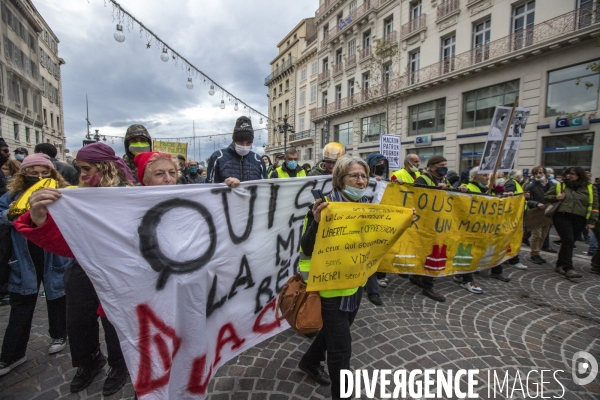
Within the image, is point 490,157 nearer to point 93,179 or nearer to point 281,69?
point 93,179

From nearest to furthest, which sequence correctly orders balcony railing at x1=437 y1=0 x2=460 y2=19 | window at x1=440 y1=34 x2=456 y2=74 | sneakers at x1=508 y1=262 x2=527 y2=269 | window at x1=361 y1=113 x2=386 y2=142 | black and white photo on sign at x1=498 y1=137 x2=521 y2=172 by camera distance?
black and white photo on sign at x1=498 y1=137 x2=521 y2=172
sneakers at x1=508 y1=262 x2=527 y2=269
balcony railing at x1=437 y1=0 x2=460 y2=19
window at x1=440 y1=34 x2=456 y2=74
window at x1=361 y1=113 x2=386 y2=142

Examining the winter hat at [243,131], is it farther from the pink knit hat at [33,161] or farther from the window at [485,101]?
the window at [485,101]

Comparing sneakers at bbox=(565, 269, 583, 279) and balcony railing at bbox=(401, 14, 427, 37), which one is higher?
balcony railing at bbox=(401, 14, 427, 37)

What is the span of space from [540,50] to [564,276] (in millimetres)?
13925

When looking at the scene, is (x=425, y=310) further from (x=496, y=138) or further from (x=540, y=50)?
(x=540, y=50)

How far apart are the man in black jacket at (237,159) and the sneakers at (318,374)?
216cm

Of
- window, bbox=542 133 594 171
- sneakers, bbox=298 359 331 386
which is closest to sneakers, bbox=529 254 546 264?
sneakers, bbox=298 359 331 386

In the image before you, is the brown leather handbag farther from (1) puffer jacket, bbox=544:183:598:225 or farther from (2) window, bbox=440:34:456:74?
(2) window, bbox=440:34:456:74

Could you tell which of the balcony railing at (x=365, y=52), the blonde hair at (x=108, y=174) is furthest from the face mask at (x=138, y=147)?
the balcony railing at (x=365, y=52)

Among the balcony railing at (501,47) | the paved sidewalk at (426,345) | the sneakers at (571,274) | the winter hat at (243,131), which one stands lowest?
the paved sidewalk at (426,345)

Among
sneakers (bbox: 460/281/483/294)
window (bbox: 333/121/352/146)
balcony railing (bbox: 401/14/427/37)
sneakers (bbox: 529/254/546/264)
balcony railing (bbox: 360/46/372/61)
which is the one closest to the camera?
sneakers (bbox: 460/281/483/294)

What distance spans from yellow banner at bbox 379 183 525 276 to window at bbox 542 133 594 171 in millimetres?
12256

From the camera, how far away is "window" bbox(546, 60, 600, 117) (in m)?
12.3

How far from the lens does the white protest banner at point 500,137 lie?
449 cm
